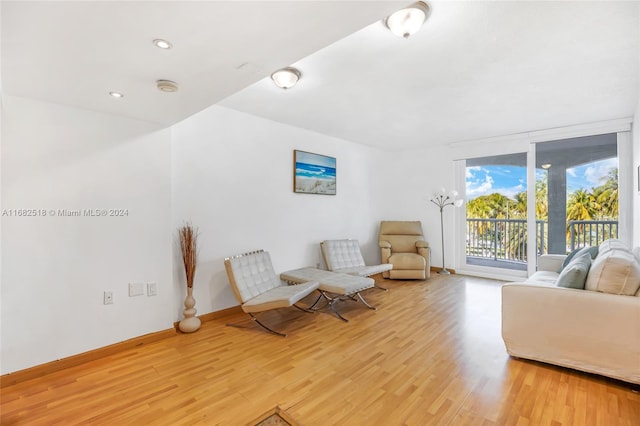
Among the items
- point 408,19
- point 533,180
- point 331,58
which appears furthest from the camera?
point 533,180

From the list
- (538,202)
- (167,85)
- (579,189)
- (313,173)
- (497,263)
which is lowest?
(497,263)

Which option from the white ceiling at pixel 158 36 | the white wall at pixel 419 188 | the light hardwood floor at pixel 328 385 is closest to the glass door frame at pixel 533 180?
the white wall at pixel 419 188

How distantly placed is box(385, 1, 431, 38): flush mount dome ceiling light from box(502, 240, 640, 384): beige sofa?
2.23 m

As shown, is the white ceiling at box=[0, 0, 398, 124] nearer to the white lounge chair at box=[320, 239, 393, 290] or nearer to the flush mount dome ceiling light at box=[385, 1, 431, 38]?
the flush mount dome ceiling light at box=[385, 1, 431, 38]

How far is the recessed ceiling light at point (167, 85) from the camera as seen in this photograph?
1.98 meters

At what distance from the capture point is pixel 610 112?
12.6 ft

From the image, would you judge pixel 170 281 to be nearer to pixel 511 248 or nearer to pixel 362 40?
pixel 362 40

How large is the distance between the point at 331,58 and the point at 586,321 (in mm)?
2860

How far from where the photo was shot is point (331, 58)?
2410mm

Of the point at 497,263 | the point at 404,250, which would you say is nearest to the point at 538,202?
the point at 497,263

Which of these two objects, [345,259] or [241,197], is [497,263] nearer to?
[345,259]

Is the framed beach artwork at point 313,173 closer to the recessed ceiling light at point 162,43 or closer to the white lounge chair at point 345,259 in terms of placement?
the white lounge chair at point 345,259

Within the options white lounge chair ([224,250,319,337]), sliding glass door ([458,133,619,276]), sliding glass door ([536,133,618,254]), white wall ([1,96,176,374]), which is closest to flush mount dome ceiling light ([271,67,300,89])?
white wall ([1,96,176,374])

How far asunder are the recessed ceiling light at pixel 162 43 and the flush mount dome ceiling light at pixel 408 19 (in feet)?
4.53
